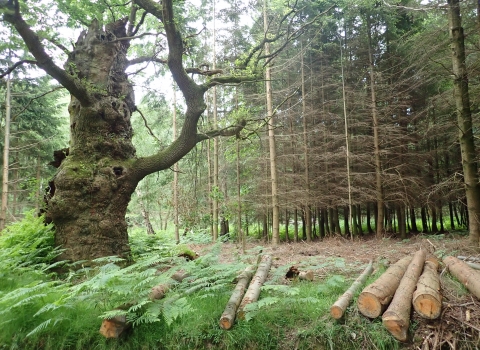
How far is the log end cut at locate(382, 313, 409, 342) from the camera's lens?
273cm

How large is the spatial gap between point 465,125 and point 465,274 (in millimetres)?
4600

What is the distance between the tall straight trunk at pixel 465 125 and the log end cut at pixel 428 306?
16.4ft

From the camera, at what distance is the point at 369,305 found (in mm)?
3061

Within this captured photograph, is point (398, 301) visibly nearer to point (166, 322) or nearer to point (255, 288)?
point (255, 288)

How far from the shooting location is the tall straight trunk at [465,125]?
6.48m

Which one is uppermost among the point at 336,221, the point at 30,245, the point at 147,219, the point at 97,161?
the point at 97,161

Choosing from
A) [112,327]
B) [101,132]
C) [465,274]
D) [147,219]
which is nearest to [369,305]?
[465,274]

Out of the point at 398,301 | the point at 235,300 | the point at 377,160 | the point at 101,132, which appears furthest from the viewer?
the point at 377,160

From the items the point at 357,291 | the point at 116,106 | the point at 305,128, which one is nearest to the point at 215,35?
the point at 305,128

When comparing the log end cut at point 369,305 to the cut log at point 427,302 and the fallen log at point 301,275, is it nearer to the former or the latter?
the cut log at point 427,302

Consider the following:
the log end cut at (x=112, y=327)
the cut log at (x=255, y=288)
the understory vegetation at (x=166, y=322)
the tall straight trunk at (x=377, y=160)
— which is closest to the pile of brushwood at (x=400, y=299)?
the understory vegetation at (x=166, y=322)

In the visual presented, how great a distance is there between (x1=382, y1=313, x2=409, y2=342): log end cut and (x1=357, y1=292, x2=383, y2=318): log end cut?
211 mm

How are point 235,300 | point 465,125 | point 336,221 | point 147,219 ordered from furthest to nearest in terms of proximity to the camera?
point 336,221 < point 147,219 < point 465,125 < point 235,300

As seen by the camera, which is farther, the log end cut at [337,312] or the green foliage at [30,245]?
the green foliage at [30,245]
